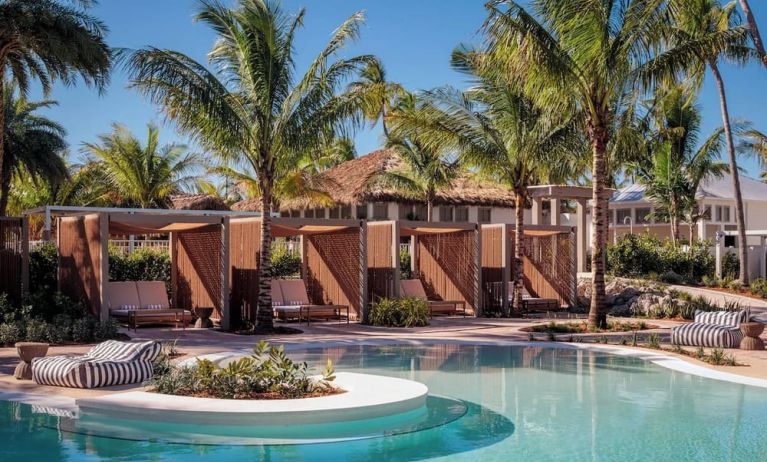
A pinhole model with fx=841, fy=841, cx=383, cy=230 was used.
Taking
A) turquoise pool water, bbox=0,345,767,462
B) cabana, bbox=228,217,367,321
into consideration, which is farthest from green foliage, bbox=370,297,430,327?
turquoise pool water, bbox=0,345,767,462

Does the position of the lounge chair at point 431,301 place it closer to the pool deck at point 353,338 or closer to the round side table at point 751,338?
the pool deck at point 353,338

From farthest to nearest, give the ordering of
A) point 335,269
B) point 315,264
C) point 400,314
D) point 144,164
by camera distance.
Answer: point 144,164 < point 315,264 < point 335,269 < point 400,314

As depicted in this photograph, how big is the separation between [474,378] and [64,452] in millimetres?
5711

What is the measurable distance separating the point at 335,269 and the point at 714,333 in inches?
344

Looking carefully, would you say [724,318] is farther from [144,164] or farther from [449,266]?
[144,164]

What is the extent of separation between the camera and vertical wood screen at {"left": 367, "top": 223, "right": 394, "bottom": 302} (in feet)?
63.1

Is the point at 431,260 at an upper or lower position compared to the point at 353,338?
upper

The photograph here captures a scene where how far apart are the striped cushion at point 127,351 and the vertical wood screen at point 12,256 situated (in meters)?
Answer: 6.87

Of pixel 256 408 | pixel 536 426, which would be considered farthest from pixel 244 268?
pixel 536 426

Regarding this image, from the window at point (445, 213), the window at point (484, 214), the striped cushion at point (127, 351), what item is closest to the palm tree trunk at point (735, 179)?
the window at point (445, 213)

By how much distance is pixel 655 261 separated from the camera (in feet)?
88.5

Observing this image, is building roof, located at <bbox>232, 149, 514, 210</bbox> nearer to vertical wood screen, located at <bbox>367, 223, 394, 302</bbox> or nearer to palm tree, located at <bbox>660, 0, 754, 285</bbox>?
palm tree, located at <bbox>660, 0, 754, 285</bbox>

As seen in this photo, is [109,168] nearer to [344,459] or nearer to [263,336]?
[263,336]

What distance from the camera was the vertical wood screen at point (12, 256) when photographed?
16516 mm
